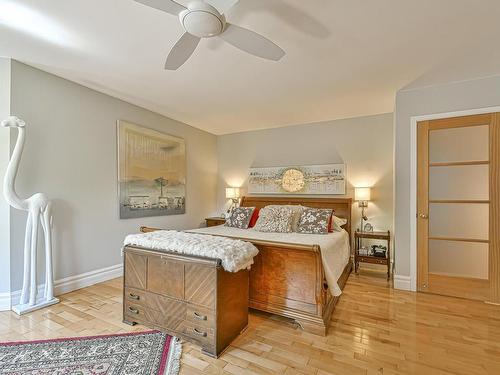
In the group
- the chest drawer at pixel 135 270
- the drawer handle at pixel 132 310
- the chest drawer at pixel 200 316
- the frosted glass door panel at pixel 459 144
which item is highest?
the frosted glass door panel at pixel 459 144

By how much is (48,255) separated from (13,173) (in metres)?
0.90

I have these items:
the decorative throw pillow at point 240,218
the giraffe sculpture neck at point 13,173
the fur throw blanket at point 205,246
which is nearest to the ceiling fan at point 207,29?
the fur throw blanket at point 205,246

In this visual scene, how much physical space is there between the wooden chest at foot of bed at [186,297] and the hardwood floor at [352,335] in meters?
0.12

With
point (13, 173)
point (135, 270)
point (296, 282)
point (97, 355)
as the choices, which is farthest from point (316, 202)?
point (13, 173)

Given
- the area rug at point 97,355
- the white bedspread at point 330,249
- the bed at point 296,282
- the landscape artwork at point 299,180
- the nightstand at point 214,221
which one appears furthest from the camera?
the nightstand at point 214,221

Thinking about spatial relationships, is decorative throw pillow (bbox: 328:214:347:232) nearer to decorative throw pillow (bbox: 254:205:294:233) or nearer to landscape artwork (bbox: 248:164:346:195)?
decorative throw pillow (bbox: 254:205:294:233)

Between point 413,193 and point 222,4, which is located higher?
point 222,4

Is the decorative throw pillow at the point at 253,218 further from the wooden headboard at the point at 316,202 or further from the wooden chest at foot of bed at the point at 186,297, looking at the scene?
the wooden chest at foot of bed at the point at 186,297

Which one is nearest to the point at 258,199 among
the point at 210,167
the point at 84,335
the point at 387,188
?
the point at 210,167

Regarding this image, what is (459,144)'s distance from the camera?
3.01 metres

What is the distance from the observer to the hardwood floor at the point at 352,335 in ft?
5.68

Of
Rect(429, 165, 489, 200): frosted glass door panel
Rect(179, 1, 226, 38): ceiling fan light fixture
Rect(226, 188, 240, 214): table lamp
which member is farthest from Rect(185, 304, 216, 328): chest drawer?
Rect(226, 188, 240, 214): table lamp

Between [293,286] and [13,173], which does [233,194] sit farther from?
[13,173]

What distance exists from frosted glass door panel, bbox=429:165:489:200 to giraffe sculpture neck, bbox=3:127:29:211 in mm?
4546
